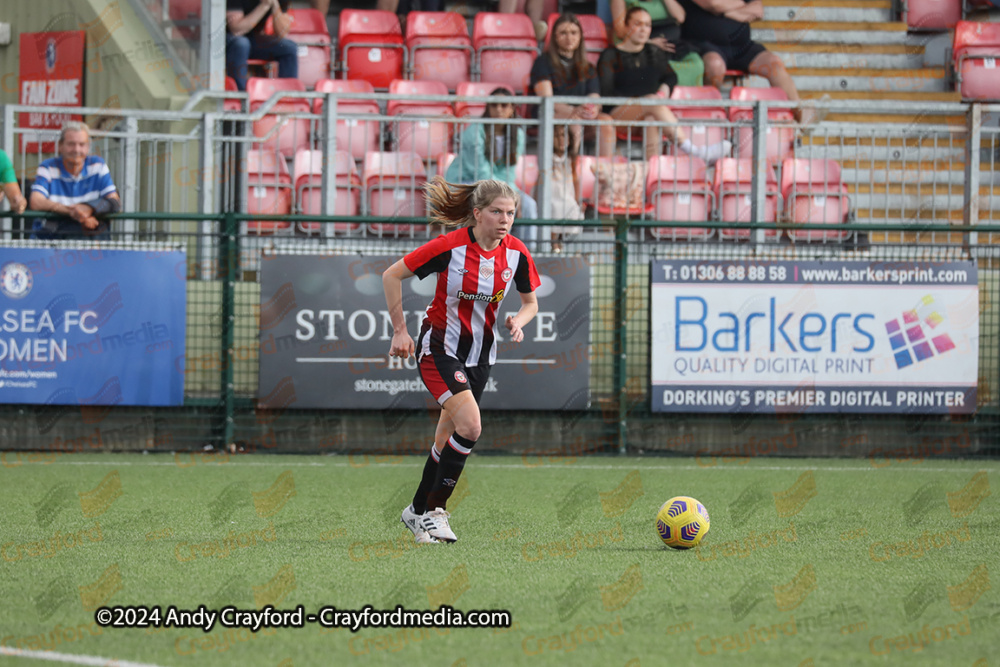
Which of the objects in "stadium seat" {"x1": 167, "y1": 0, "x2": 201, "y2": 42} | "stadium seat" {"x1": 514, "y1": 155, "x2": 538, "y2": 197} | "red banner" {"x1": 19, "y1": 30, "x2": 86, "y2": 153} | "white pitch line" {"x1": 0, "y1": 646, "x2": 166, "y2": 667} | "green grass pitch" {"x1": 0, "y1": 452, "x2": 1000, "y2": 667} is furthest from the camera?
"red banner" {"x1": 19, "y1": 30, "x2": 86, "y2": 153}

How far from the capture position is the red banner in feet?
46.2

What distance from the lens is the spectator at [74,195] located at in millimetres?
10266

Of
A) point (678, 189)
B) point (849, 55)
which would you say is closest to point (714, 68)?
point (849, 55)

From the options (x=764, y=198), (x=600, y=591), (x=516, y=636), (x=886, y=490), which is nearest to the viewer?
(x=516, y=636)

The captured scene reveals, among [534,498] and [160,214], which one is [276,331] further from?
[534,498]

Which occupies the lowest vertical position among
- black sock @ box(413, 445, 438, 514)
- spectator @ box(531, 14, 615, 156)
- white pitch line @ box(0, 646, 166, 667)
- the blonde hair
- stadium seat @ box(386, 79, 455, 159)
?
white pitch line @ box(0, 646, 166, 667)

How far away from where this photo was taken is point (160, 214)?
10.4 metres

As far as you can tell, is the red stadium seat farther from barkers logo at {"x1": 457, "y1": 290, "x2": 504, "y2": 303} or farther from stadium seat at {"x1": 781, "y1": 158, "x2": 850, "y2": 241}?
barkers logo at {"x1": 457, "y1": 290, "x2": 504, "y2": 303}

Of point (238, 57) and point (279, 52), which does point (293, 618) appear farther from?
point (279, 52)

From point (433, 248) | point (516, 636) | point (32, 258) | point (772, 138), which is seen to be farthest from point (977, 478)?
point (32, 258)

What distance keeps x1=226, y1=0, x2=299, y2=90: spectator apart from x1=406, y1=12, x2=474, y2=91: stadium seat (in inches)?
57.0

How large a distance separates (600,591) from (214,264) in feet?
21.6

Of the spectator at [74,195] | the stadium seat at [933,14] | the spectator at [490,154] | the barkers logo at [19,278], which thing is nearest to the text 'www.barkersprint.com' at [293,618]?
the barkers logo at [19,278]

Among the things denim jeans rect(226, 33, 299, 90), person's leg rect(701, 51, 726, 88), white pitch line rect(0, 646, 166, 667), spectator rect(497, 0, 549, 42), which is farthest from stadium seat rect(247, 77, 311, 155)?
white pitch line rect(0, 646, 166, 667)
